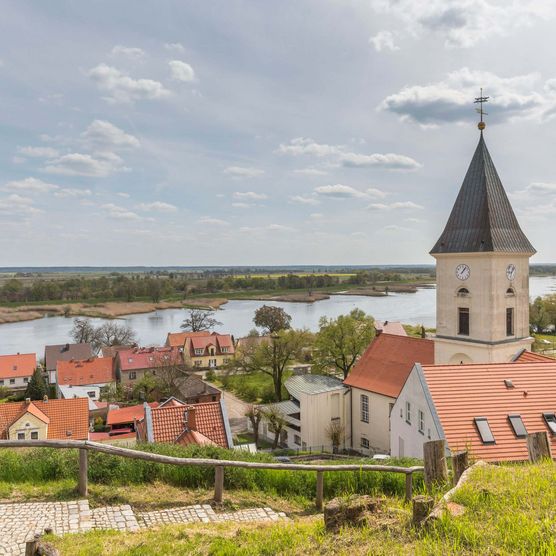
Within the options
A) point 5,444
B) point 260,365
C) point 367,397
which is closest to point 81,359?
point 260,365

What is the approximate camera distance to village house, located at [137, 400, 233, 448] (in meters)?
15.1

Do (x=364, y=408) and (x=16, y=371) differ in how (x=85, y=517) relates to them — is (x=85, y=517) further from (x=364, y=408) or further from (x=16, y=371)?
(x=16, y=371)

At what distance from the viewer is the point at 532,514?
5273 mm

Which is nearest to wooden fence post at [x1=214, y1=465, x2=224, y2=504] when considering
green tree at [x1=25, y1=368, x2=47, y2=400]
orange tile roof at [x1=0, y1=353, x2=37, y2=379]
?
green tree at [x1=25, y1=368, x2=47, y2=400]

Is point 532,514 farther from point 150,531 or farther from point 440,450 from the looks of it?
point 150,531

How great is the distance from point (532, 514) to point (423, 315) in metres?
75.4

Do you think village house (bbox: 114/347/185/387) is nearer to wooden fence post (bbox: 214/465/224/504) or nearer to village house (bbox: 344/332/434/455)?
village house (bbox: 344/332/434/455)

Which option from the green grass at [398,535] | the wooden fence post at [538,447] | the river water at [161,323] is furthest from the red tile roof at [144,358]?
the green grass at [398,535]

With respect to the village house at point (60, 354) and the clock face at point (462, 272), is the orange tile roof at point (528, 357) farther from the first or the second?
the village house at point (60, 354)

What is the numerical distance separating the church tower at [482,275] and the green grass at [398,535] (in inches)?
561

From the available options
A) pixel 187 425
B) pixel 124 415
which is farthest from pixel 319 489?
pixel 124 415

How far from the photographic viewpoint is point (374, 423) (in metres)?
25.8

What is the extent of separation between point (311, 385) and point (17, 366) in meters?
29.4

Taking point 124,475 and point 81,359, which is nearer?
point 124,475
